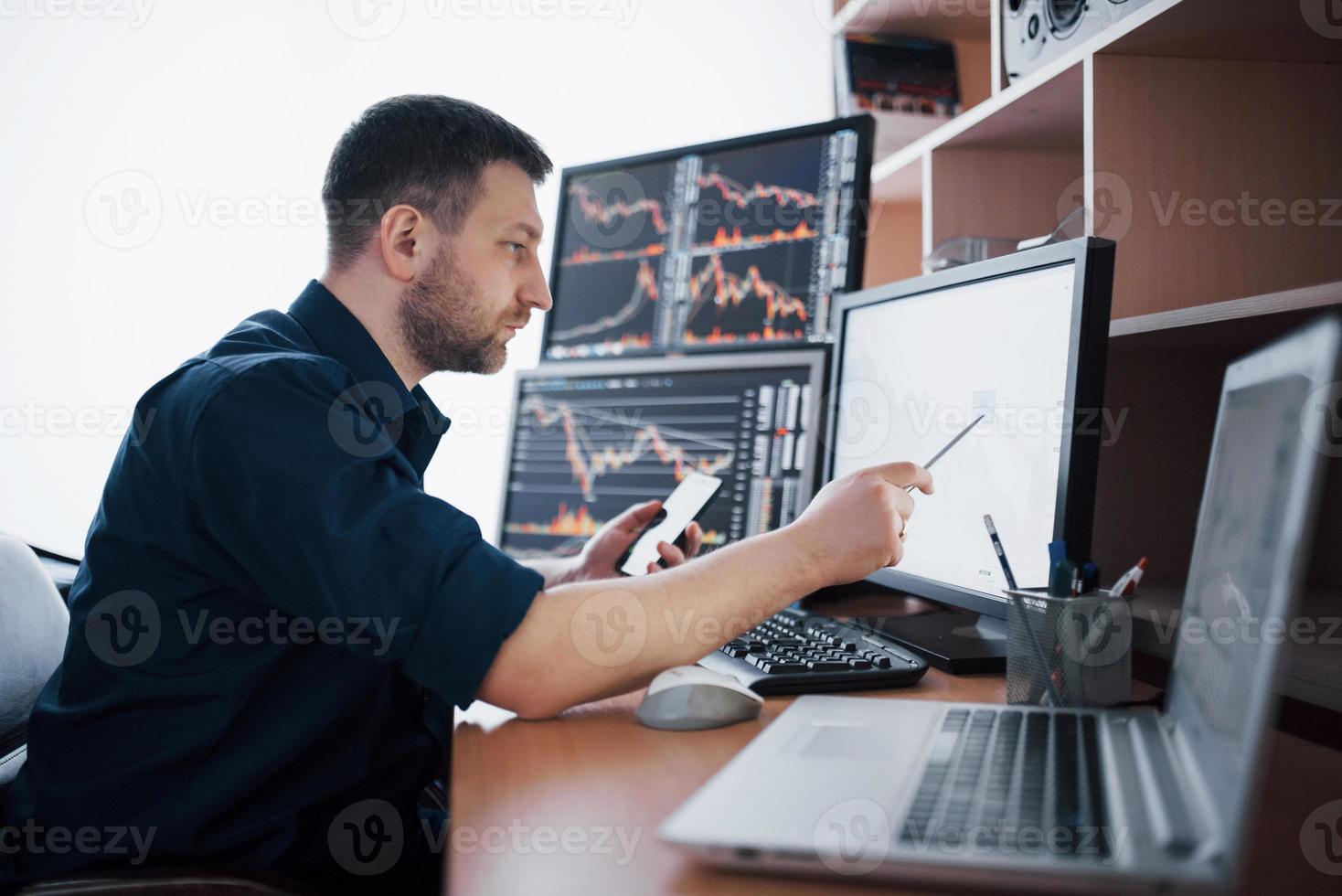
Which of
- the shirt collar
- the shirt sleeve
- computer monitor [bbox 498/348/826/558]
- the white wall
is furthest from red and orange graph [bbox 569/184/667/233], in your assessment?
the shirt sleeve

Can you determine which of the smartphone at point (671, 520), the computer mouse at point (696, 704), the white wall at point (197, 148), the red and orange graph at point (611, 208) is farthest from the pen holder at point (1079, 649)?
the white wall at point (197, 148)

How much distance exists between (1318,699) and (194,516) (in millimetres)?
939

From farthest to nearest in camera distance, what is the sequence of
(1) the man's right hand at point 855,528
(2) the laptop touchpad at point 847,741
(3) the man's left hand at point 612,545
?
(3) the man's left hand at point 612,545
(1) the man's right hand at point 855,528
(2) the laptop touchpad at point 847,741

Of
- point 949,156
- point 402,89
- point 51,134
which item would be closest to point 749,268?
point 949,156

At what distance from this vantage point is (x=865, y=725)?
66 cm

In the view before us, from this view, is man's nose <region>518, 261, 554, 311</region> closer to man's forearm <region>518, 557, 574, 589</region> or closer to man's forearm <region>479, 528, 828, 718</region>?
man's forearm <region>518, 557, 574, 589</region>

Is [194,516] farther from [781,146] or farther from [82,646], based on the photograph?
[781,146]

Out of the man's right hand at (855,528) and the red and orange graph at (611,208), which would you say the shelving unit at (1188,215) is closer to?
the man's right hand at (855,528)

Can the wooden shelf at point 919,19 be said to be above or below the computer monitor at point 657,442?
above

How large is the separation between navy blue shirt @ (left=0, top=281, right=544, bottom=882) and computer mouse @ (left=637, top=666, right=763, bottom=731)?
0.13 m

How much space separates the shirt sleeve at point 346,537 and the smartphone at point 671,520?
1.66ft

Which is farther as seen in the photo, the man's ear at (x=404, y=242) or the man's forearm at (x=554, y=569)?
the man's forearm at (x=554, y=569)

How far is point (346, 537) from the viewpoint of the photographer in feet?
2.24

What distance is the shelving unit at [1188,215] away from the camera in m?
0.98
